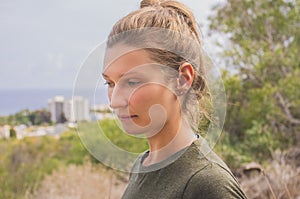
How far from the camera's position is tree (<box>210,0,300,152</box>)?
10.6ft

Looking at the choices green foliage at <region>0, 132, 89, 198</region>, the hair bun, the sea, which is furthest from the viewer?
the sea

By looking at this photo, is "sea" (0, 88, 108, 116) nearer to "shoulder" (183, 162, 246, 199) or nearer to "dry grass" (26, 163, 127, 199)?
"dry grass" (26, 163, 127, 199)

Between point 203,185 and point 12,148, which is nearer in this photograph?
point 203,185

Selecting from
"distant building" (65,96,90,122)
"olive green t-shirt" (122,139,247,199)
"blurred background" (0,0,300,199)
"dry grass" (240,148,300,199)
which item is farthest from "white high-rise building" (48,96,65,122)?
"olive green t-shirt" (122,139,247,199)

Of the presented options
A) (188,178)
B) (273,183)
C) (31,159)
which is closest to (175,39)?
(188,178)

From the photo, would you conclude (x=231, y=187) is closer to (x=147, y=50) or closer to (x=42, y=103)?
(x=147, y=50)

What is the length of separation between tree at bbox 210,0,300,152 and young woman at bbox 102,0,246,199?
2.54 metres

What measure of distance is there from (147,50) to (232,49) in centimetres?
286

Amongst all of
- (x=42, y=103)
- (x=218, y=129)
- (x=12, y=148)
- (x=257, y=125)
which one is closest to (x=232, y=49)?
(x=257, y=125)

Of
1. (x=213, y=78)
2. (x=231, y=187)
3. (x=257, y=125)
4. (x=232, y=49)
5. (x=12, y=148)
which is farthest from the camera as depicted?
(x=232, y=49)

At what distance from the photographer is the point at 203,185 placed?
1.82 ft

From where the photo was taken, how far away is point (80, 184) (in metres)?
2.40

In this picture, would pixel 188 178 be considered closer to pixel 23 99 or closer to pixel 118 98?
pixel 118 98

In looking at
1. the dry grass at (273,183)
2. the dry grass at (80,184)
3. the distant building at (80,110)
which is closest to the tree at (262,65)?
the dry grass at (273,183)
